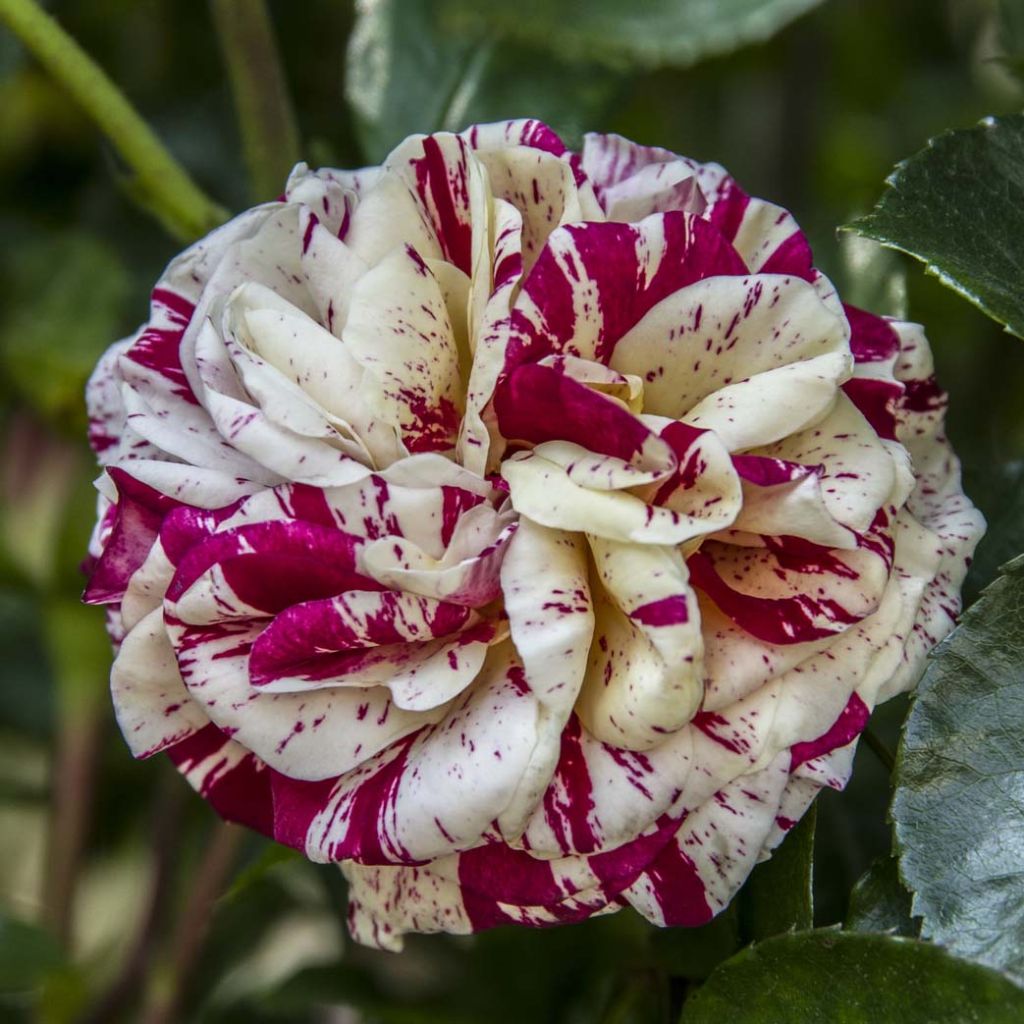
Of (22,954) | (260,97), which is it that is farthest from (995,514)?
(22,954)

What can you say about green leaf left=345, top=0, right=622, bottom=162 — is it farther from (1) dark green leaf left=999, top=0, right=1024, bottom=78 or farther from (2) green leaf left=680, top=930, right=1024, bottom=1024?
(2) green leaf left=680, top=930, right=1024, bottom=1024

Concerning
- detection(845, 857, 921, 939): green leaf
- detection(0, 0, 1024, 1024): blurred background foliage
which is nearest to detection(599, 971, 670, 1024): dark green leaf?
detection(0, 0, 1024, 1024): blurred background foliage

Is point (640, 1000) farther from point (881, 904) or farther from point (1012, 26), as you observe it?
point (1012, 26)

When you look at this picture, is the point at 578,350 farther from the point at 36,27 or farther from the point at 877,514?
the point at 36,27

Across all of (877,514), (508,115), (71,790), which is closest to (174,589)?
(877,514)

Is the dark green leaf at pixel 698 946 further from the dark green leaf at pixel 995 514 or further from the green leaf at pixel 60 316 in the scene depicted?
the green leaf at pixel 60 316
